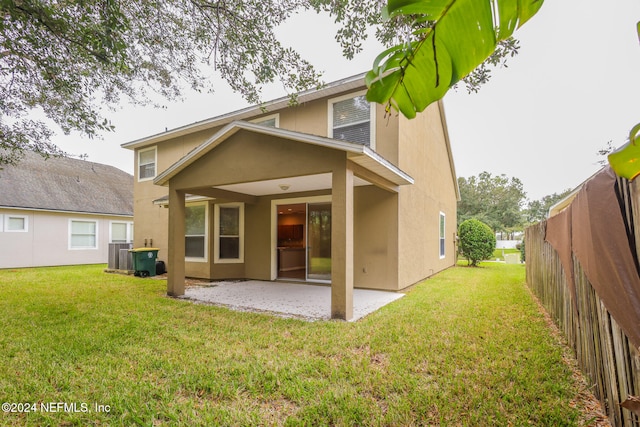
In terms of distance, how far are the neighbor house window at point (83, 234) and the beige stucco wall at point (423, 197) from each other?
634 inches

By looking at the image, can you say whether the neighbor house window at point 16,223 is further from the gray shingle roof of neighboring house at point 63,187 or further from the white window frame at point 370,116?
the white window frame at point 370,116

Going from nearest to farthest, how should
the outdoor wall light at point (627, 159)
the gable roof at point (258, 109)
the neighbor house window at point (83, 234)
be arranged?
the outdoor wall light at point (627, 159) → the gable roof at point (258, 109) → the neighbor house window at point (83, 234)

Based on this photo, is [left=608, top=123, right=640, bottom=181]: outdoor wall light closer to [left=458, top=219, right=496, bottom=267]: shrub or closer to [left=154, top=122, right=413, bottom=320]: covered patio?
[left=154, top=122, right=413, bottom=320]: covered patio

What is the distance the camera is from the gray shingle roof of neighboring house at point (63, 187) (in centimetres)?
1418

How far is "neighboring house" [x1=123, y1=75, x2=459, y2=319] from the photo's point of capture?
5.68m

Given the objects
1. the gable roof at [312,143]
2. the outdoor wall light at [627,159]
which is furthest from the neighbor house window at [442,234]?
the outdoor wall light at [627,159]

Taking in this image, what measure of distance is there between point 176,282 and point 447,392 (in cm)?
646

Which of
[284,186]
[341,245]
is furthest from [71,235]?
[341,245]

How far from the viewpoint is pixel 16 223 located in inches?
540

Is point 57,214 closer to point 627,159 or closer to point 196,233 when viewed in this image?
point 196,233

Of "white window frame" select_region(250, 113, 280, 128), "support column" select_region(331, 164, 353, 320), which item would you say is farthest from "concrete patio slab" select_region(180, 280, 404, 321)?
"white window frame" select_region(250, 113, 280, 128)

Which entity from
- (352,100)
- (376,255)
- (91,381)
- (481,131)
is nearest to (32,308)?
(91,381)

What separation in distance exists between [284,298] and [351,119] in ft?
16.9

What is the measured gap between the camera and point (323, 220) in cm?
920
